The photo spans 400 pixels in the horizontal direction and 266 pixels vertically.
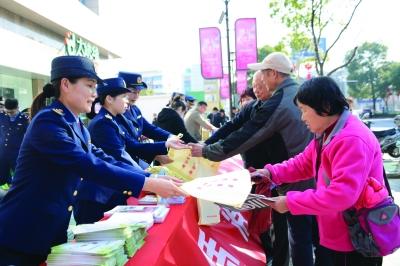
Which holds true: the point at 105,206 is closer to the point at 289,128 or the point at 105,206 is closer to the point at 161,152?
the point at 161,152

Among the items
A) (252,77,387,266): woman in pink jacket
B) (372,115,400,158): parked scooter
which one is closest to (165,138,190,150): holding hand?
(252,77,387,266): woman in pink jacket

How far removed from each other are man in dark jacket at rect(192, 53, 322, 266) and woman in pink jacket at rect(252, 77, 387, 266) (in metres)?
0.99

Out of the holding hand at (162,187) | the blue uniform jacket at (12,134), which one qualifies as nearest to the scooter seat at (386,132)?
the blue uniform jacket at (12,134)

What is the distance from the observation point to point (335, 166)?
206cm

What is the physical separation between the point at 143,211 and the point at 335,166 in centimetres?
134

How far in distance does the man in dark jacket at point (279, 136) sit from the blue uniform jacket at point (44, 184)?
170cm

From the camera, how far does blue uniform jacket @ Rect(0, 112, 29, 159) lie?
22.7ft

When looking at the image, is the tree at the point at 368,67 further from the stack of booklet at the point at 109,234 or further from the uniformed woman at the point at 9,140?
the stack of booklet at the point at 109,234

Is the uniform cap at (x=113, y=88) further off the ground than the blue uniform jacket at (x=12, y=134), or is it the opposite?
the uniform cap at (x=113, y=88)

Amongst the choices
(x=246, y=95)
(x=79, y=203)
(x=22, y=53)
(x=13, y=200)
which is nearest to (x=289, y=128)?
(x=79, y=203)

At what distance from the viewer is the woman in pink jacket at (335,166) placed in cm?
200

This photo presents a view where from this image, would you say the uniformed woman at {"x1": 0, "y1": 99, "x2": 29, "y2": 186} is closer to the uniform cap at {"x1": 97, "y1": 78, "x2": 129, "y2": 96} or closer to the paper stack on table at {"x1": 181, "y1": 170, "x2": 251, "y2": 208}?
the uniform cap at {"x1": 97, "y1": 78, "x2": 129, "y2": 96}

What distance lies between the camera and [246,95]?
22.4 feet

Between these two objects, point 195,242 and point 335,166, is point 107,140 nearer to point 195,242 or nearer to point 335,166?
point 195,242
